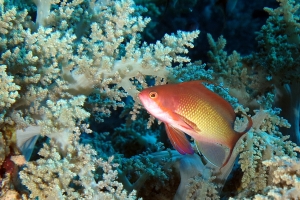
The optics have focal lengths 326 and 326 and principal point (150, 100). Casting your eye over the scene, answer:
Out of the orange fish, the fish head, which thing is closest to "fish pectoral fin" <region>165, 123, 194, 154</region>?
the orange fish

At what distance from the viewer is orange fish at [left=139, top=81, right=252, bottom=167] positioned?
1.66 m

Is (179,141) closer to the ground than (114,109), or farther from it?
closer to the ground

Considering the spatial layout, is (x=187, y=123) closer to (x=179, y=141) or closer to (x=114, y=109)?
(x=179, y=141)

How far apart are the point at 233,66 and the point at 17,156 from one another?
Result: 211 cm

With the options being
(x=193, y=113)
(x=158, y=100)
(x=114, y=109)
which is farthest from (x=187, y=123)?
(x=114, y=109)

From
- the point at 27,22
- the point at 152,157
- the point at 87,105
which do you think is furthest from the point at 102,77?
the point at 152,157

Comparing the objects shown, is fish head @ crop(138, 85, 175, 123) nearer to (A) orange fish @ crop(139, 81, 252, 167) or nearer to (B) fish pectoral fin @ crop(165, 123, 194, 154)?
(A) orange fish @ crop(139, 81, 252, 167)

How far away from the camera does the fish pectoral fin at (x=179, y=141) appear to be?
1.74 m

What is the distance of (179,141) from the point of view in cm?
175

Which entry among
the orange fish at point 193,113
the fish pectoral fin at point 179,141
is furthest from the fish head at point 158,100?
the fish pectoral fin at point 179,141

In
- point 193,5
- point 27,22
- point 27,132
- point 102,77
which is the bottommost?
point 27,132

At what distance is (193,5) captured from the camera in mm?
5188

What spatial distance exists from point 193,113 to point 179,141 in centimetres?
18

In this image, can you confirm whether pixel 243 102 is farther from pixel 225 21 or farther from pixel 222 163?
pixel 225 21
